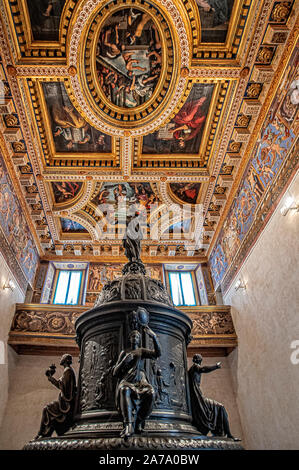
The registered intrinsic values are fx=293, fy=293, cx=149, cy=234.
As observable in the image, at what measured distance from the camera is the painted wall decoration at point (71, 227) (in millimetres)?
12109

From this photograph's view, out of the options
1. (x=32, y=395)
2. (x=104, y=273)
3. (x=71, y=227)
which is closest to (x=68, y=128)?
(x=71, y=227)

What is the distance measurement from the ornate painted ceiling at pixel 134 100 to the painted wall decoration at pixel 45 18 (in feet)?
0.07

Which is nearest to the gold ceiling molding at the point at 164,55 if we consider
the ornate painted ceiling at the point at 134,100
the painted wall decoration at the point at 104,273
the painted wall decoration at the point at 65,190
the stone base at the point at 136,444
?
the ornate painted ceiling at the point at 134,100

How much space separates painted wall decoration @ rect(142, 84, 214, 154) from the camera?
866 cm

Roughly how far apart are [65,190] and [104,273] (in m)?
3.68

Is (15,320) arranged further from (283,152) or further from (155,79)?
(283,152)

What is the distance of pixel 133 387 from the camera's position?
319cm

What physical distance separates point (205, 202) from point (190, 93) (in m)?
3.91

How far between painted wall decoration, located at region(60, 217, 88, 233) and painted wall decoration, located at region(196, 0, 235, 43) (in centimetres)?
789

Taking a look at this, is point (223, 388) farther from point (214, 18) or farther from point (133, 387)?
point (214, 18)

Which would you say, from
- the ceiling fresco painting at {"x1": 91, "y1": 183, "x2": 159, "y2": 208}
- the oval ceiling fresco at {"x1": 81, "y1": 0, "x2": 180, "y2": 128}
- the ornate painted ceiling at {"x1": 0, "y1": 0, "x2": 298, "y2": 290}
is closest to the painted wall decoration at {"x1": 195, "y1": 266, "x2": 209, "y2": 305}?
the ornate painted ceiling at {"x1": 0, "y1": 0, "x2": 298, "y2": 290}

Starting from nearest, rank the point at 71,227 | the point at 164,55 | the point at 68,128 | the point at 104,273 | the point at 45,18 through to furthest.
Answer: the point at 45,18
the point at 164,55
the point at 68,128
the point at 104,273
the point at 71,227

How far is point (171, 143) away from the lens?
9.97m
